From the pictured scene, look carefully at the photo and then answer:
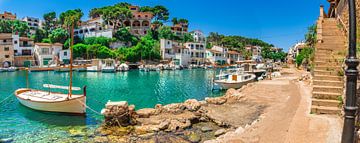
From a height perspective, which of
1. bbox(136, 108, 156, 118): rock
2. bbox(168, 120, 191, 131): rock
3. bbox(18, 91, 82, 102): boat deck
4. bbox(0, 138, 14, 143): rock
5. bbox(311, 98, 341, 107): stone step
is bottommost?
bbox(0, 138, 14, 143): rock

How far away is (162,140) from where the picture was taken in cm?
1199

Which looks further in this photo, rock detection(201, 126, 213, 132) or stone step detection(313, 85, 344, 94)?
rock detection(201, 126, 213, 132)

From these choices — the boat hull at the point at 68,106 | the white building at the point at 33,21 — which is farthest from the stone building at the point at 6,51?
the boat hull at the point at 68,106

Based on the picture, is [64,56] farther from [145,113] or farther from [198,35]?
[145,113]

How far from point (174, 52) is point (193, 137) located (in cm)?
7766

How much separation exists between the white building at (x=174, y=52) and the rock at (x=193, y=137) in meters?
74.3

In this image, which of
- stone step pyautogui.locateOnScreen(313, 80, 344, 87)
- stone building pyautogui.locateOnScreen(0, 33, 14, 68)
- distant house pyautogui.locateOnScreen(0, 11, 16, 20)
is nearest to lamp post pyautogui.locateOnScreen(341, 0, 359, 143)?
stone step pyautogui.locateOnScreen(313, 80, 344, 87)

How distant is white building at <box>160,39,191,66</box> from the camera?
286 ft

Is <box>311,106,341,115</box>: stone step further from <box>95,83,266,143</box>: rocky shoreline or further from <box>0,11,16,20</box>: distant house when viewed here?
<box>0,11,16,20</box>: distant house

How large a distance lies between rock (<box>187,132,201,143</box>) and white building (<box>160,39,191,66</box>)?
244 feet

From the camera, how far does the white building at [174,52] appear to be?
87275 mm

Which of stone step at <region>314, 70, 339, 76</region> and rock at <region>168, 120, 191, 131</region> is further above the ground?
stone step at <region>314, 70, 339, 76</region>

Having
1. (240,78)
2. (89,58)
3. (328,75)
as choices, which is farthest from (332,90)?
(89,58)

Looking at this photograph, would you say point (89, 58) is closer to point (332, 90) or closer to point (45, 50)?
point (45, 50)
